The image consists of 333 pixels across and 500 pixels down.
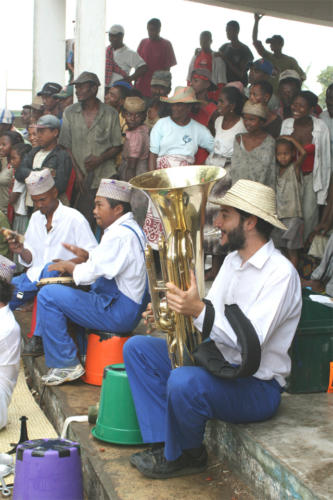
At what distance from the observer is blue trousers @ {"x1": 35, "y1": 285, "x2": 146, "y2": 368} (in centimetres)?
488

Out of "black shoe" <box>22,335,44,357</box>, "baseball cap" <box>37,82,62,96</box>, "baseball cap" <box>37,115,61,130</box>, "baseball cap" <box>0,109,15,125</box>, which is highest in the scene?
"baseball cap" <box>37,82,62,96</box>

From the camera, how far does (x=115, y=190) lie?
199 inches

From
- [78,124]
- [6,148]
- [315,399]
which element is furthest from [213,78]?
[315,399]

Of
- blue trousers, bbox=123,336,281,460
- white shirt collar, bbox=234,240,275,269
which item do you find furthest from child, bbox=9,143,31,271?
white shirt collar, bbox=234,240,275,269

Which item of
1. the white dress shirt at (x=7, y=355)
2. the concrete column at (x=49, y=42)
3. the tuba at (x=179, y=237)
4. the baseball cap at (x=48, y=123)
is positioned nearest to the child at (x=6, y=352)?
the white dress shirt at (x=7, y=355)

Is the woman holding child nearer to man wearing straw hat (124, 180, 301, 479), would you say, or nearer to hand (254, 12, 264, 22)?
hand (254, 12, 264, 22)

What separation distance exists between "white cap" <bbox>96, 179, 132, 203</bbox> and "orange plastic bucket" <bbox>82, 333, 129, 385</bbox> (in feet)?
3.47

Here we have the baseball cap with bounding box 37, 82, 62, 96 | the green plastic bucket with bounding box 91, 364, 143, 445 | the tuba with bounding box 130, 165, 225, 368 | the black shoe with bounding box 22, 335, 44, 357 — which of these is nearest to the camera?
the tuba with bounding box 130, 165, 225, 368

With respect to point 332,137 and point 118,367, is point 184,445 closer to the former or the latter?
point 118,367

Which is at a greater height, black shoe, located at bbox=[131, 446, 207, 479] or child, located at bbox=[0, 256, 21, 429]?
child, located at bbox=[0, 256, 21, 429]

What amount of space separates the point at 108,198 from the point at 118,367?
1.51 metres

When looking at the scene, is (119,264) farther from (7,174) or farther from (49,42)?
(49,42)

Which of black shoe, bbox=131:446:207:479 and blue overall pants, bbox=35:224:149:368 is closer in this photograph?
black shoe, bbox=131:446:207:479

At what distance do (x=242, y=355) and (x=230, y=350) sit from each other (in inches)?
8.9
